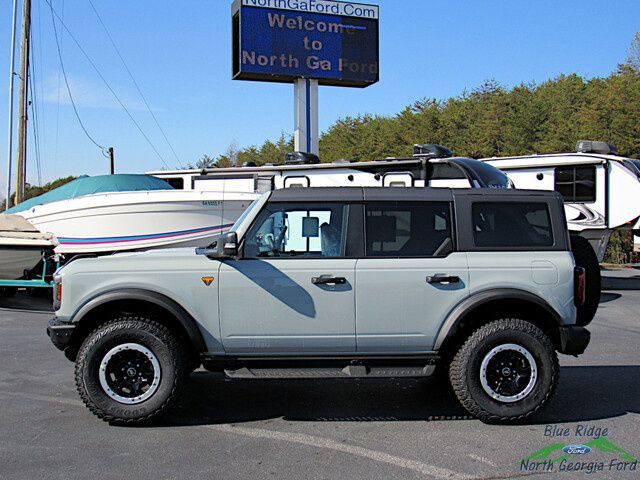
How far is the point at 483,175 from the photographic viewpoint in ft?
48.7

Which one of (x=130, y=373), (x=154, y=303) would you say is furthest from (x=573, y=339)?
(x=130, y=373)

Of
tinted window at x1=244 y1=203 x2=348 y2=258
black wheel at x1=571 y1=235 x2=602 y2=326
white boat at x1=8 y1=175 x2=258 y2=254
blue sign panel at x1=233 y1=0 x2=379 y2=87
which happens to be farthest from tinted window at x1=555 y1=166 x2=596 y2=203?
tinted window at x1=244 y1=203 x2=348 y2=258

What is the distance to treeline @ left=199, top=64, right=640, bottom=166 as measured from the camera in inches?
1118

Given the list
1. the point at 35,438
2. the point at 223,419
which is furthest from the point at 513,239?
the point at 35,438

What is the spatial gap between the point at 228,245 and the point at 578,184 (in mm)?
12534

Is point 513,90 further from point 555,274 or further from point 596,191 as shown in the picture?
point 555,274

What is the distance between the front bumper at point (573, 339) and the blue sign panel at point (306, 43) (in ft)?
64.5

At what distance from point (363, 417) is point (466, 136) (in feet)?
108

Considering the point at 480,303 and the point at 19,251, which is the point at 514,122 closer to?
the point at 19,251

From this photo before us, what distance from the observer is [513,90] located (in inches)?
1500

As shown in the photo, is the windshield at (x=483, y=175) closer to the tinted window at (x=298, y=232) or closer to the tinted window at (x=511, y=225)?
the tinted window at (x=511, y=225)

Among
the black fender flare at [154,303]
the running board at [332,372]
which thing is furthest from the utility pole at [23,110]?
the running board at [332,372]

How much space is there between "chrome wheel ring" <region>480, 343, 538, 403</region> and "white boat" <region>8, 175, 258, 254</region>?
29.1ft

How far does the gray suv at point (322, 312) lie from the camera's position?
5.82 meters
